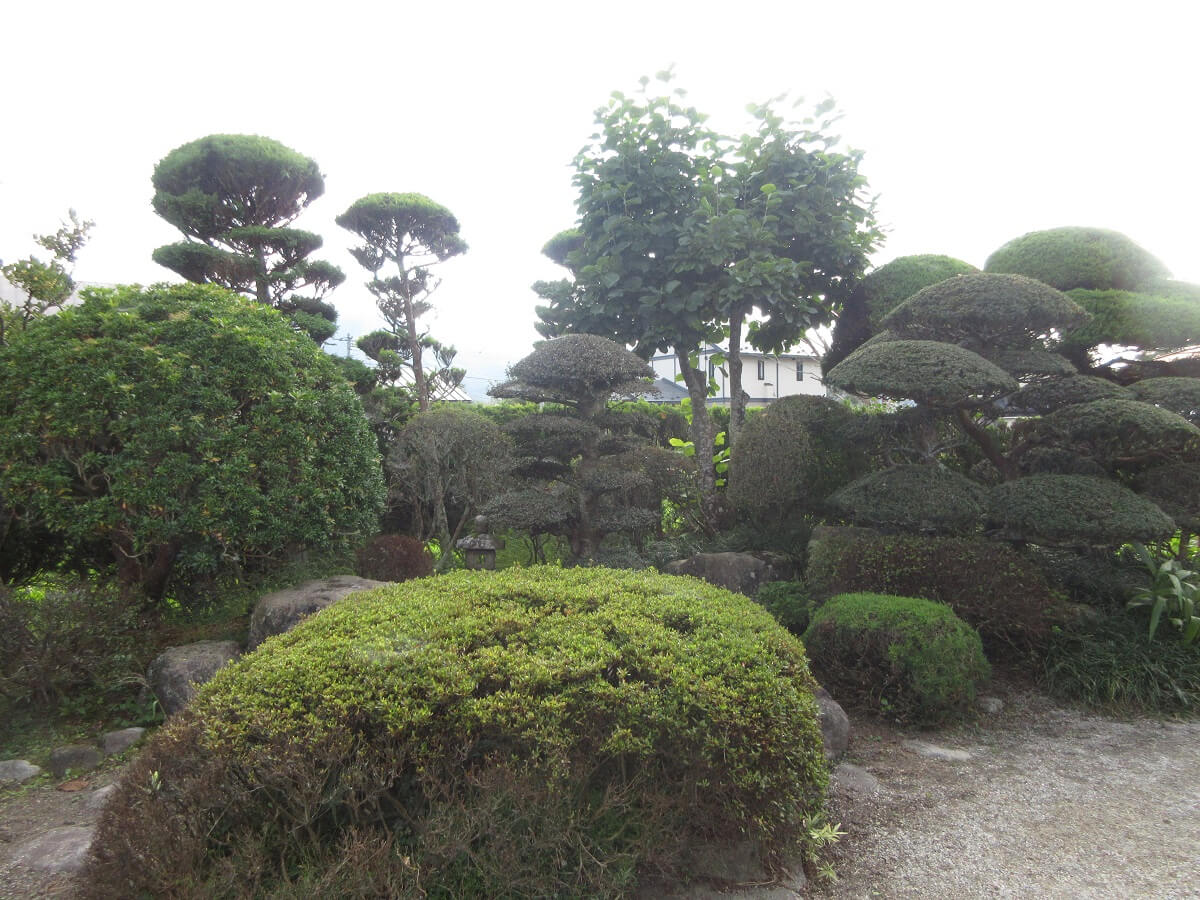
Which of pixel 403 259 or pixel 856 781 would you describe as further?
pixel 403 259

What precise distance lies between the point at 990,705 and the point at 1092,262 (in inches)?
179

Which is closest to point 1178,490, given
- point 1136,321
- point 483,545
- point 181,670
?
point 1136,321

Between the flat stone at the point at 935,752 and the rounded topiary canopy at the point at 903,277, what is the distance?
4.39 m

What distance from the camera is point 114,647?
13.7 feet

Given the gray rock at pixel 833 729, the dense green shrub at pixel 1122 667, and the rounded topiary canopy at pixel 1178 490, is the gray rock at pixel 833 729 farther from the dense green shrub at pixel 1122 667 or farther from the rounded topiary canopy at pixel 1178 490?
the rounded topiary canopy at pixel 1178 490

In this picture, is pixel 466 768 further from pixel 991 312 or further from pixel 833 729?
pixel 991 312

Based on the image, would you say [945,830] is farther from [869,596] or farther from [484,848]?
[484,848]

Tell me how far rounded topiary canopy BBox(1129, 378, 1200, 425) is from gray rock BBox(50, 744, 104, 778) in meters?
7.00

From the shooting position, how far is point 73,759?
3615 millimetres

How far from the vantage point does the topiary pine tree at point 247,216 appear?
791 centimetres

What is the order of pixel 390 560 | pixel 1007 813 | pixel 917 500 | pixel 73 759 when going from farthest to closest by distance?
pixel 390 560
pixel 917 500
pixel 73 759
pixel 1007 813

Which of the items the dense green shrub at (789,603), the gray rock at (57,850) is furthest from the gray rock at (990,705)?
the gray rock at (57,850)

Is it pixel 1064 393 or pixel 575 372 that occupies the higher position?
pixel 575 372

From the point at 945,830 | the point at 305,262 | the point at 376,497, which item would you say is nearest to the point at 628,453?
the point at 376,497
